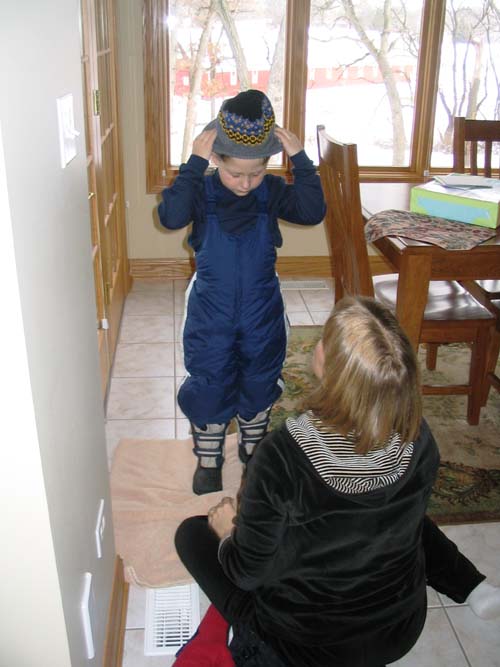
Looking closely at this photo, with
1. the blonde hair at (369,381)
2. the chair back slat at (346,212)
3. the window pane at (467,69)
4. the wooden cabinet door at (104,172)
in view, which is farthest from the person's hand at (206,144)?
the window pane at (467,69)

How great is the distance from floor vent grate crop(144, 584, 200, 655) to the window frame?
8.09ft

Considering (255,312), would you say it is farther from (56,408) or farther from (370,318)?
(56,408)

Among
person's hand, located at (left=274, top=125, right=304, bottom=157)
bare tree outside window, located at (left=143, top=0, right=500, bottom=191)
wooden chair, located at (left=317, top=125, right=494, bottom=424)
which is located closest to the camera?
person's hand, located at (left=274, top=125, right=304, bottom=157)

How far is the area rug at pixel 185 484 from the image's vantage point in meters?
1.84

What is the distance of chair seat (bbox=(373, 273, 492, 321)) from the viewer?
2256 millimetres

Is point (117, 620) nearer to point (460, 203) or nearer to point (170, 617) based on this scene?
point (170, 617)

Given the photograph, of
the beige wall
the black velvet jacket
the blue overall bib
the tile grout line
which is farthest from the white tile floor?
the blue overall bib

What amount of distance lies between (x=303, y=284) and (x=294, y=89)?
104 centimetres

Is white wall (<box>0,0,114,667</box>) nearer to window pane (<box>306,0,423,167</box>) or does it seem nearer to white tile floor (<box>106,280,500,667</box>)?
white tile floor (<box>106,280,500,667</box>)

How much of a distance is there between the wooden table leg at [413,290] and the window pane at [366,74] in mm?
2026

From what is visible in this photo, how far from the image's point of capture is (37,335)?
0.87 meters

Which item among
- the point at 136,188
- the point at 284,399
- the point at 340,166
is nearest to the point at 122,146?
the point at 136,188

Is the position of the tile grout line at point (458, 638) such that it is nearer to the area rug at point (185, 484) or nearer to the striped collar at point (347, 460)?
the area rug at point (185, 484)

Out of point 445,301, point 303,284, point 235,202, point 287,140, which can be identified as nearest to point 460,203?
point 445,301
